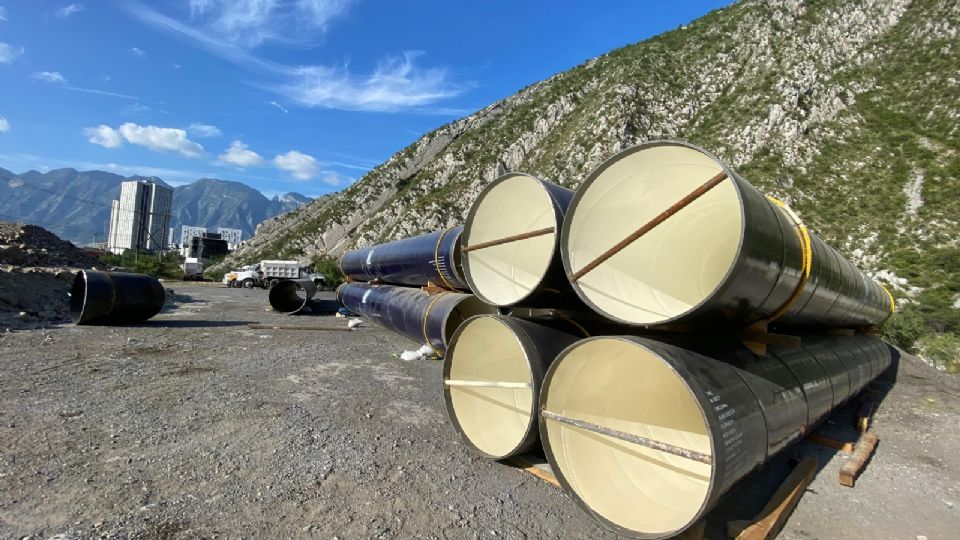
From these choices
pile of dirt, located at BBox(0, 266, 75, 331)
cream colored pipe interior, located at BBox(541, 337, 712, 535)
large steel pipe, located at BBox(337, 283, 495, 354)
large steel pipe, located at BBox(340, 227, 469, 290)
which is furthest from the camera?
pile of dirt, located at BBox(0, 266, 75, 331)

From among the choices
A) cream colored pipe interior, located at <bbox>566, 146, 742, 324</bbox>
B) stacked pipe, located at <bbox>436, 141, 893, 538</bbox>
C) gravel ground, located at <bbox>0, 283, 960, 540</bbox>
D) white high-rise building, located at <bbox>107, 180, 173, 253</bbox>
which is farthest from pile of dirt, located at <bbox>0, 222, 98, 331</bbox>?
white high-rise building, located at <bbox>107, 180, 173, 253</bbox>

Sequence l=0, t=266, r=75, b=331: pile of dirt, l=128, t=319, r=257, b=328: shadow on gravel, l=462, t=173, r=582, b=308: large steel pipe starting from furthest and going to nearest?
1. l=128, t=319, r=257, b=328: shadow on gravel
2. l=0, t=266, r=75, b=331: pile of dirt
3. l=462, t=173, r=582, b=308: large steel pipe

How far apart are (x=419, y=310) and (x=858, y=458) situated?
7.86 m

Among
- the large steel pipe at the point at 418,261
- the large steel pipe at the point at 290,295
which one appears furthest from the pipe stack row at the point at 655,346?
the large steel pipe at the point at 290,295

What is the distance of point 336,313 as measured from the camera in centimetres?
1742

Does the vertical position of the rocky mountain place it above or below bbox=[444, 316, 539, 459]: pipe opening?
above

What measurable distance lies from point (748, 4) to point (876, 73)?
1862 cm

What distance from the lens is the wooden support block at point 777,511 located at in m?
3.46

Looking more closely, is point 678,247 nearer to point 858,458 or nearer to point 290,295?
point 858,458

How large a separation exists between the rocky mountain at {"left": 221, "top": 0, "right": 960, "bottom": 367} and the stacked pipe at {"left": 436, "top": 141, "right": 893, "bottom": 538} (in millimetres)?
14503

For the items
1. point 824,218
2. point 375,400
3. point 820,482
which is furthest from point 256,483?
point 824,218

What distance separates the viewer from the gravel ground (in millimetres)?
3458

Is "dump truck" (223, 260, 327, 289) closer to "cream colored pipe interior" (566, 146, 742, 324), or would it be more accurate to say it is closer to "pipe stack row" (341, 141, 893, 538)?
"pipe stack row" (341, 141, 893, 538)

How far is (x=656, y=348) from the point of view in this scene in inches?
122
